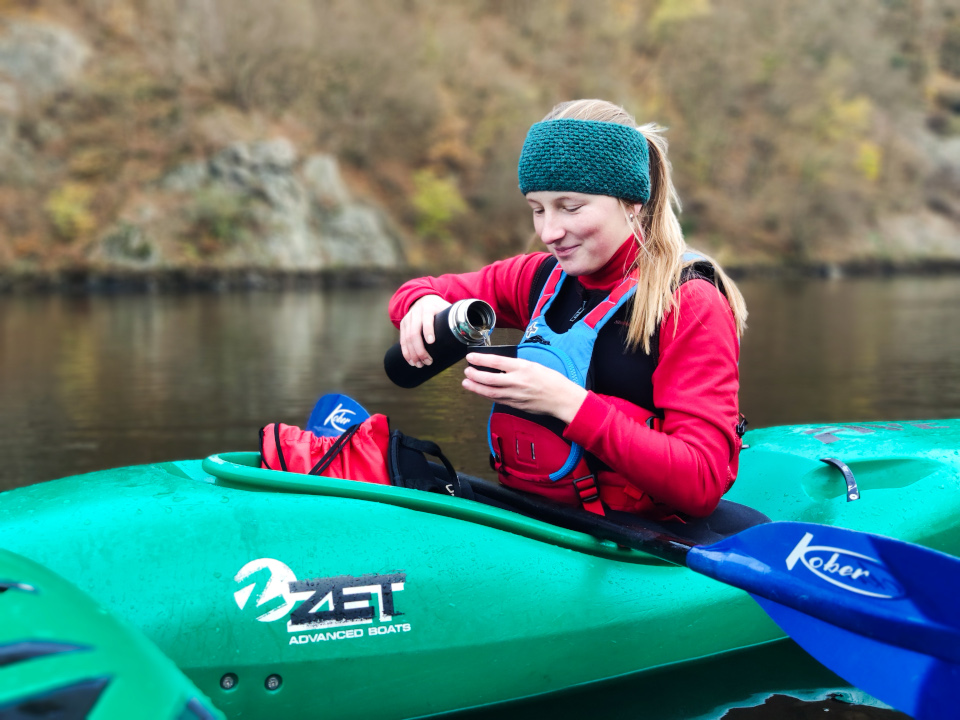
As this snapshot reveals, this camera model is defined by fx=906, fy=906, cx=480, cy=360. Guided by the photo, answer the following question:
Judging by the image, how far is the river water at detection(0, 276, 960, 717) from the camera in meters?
5.25

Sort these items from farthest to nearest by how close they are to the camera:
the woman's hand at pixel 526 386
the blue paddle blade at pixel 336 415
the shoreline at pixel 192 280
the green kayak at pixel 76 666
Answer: the shoreline at pixel 192 280 < the blue paddle blade at pixel 336 415 < the woman's hand at pixel 526 386 < the green kayak at pixel 76 666

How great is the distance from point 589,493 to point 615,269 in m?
0.54

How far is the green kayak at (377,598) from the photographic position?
74.6 inches

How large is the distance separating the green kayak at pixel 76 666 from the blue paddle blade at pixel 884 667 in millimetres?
1269

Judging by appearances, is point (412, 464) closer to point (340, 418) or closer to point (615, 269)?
point (340, 418)

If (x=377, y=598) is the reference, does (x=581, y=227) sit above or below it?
above

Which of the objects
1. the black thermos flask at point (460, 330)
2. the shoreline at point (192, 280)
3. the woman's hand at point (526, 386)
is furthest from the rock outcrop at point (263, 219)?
the woman's hand at point (526, 386)

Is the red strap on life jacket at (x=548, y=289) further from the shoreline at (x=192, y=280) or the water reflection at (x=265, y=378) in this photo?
the shoreline at (x=192, y=280)

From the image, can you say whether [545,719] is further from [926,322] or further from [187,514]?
[926,322]

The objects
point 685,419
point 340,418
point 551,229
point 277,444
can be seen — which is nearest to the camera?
point 685,419

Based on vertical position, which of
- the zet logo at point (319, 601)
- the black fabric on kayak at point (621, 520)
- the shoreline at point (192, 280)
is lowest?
the shoreline at point (192, 280)

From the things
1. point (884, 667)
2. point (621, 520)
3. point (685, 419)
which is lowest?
point (884, 667)

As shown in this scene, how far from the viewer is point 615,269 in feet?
6.99

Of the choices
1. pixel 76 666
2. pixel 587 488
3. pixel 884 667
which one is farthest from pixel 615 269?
pixel 76 666
